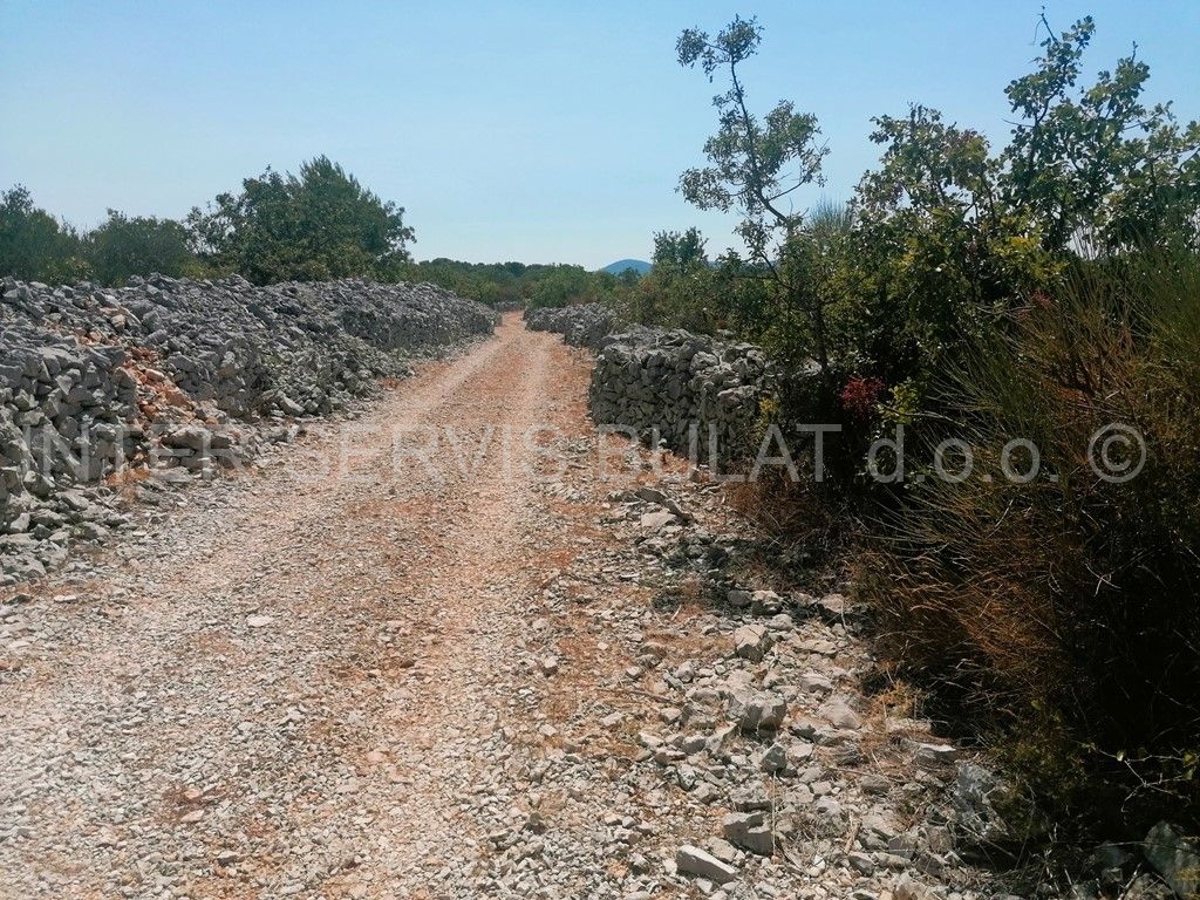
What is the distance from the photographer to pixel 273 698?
4738 mm

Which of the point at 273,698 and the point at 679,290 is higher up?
the point at 679,290

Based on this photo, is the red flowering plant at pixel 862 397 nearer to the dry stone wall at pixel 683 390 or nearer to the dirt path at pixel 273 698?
the dry stone wall at pixel 683 390

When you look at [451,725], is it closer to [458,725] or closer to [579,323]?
[458,725]

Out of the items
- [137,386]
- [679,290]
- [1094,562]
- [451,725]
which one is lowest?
[451,725]

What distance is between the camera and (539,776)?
Result: 3996 mm

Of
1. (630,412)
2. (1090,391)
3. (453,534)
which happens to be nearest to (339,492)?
(453,534)

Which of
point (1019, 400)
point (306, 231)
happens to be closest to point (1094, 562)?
point (1019, 400)

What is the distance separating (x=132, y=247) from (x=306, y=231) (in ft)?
22.5

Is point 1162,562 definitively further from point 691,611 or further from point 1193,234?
point 691,611

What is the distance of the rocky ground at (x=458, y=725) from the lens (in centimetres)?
338

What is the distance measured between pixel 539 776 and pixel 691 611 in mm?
2196

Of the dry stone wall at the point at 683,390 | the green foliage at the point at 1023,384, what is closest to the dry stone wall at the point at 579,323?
the dry stone wall at the point at 683,390

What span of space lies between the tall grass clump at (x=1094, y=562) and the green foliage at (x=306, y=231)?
2641 centimetres

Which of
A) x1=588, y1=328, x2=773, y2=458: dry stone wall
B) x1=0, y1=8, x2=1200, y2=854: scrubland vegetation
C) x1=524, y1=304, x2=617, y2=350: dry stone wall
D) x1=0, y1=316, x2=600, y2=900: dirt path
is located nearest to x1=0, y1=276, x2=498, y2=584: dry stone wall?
x1=0, y1=316, x2=600, y2=900: dirt path
